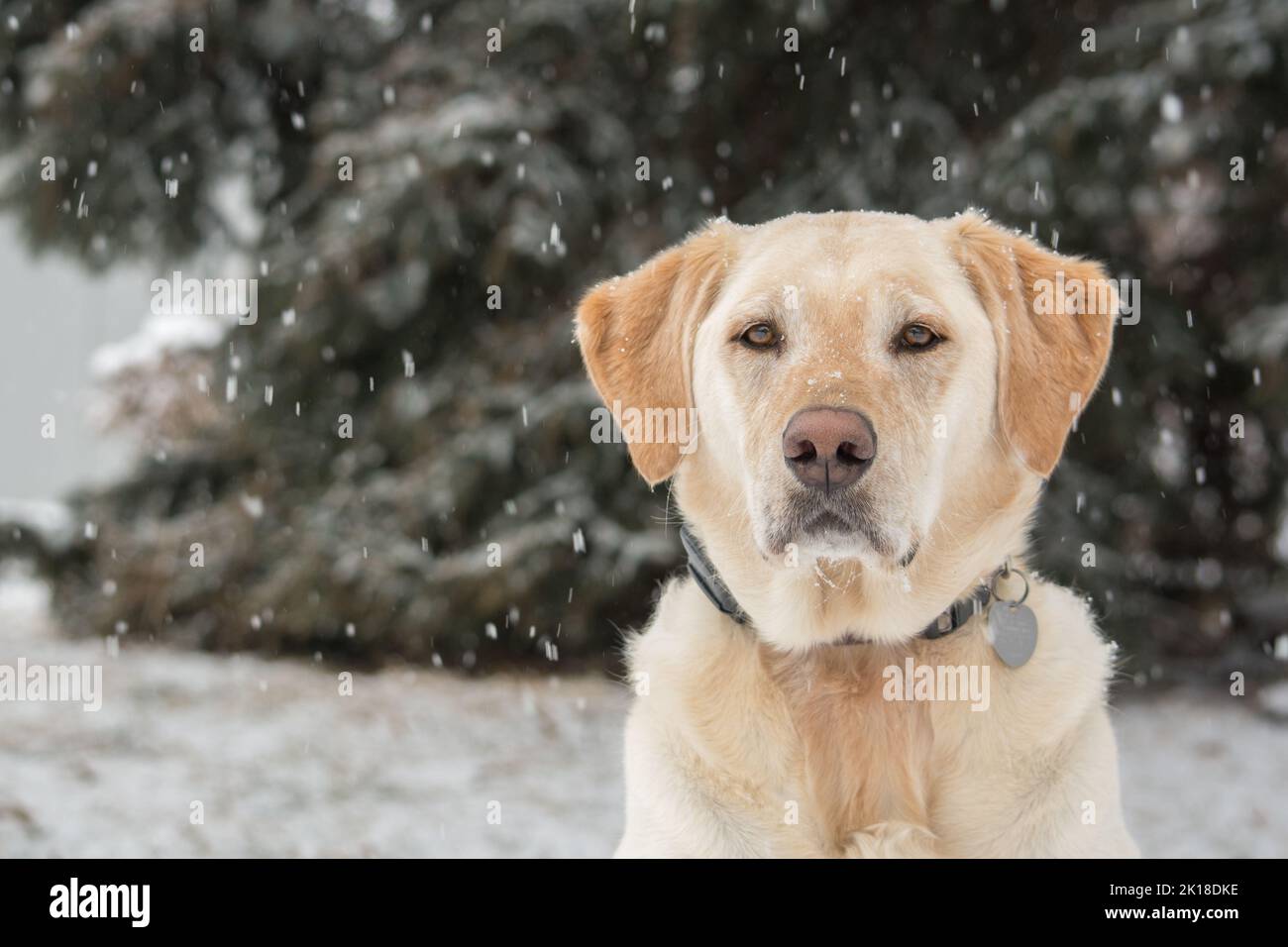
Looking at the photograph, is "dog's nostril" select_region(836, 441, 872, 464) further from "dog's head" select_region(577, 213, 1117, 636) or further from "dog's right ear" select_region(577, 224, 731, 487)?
"dog's right ear" select_region(577, 224, 731, 487)

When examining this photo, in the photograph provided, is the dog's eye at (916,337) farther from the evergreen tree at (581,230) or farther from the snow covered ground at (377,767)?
the evergreen tree at (581,230)

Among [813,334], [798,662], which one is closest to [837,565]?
[798,662]

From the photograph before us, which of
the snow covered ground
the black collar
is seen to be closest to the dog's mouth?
the black collar

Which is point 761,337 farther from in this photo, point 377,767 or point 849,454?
point 377,767

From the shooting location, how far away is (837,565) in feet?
8.59

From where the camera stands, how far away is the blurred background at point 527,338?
589 centimetres

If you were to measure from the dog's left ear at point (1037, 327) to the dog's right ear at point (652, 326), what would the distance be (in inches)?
24.3

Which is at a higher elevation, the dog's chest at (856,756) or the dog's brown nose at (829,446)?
the dog's brown nose at (829,446)

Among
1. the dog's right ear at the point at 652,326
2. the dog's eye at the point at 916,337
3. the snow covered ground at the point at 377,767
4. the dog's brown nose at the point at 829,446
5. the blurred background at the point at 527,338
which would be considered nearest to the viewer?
the dog's brown nose at the point at 829,446

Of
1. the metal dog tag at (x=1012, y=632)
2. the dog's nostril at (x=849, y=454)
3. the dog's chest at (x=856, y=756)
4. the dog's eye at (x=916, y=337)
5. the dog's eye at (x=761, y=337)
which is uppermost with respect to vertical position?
the dog's eye at (x=761, y=337)

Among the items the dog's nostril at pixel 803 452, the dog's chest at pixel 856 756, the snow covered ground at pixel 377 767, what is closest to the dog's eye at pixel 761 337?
the dog's nostril at pixel 803 452

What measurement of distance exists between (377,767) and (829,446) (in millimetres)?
4305

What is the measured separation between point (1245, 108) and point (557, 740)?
4941mm

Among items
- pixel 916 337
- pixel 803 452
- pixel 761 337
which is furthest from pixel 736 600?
pixel 916 337
